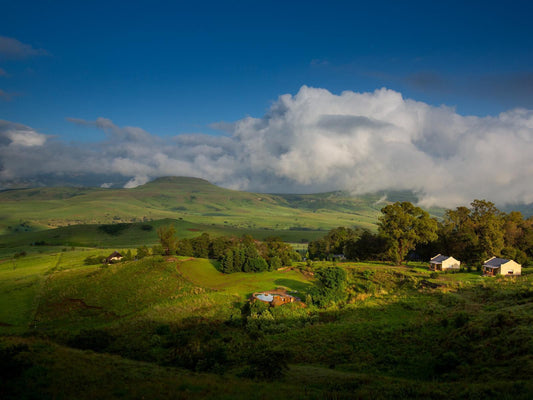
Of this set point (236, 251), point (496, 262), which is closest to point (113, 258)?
point (236, 251)

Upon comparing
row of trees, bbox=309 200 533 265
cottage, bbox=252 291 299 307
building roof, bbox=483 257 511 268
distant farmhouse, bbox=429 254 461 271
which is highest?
row of trees, bbox=309 200 533 265

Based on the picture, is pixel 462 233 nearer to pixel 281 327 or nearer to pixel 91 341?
pixel 281 327

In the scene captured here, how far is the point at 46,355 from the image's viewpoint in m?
19.5

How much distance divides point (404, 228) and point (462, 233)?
527 inches

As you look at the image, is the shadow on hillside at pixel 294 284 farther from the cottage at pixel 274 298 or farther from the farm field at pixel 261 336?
the cottage at pixel 274 298

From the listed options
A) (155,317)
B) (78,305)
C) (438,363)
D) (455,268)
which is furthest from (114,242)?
(438,363)

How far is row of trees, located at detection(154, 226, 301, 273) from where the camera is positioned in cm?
6494

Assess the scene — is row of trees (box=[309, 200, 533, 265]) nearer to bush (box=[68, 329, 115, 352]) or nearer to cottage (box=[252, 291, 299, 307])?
cottage (box=[252, 291, 299, 307])

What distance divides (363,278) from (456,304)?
1947cm

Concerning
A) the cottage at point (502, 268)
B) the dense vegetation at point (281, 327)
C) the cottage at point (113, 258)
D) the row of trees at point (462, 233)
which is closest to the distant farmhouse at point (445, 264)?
the dense vegetation at point (281, 327)

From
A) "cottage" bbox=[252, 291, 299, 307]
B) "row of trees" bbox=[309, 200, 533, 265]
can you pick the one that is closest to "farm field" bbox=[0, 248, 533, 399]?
"cottage" bbox=[252, 291, 299, 307]

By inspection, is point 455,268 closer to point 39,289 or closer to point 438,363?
point 438,363

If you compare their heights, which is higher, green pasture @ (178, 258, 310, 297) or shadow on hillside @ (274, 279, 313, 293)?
shadow on hillside @ (274, 279, 313, 293)

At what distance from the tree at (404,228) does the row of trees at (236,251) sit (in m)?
25.6
